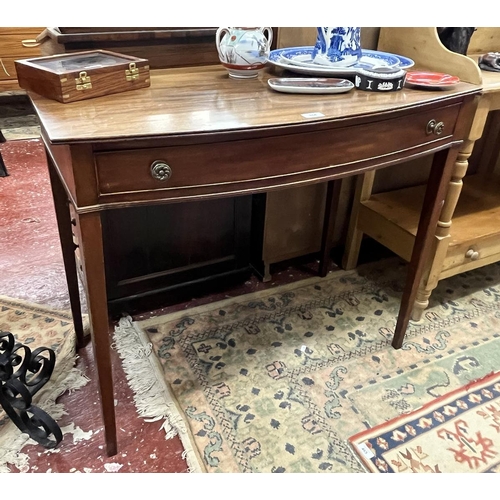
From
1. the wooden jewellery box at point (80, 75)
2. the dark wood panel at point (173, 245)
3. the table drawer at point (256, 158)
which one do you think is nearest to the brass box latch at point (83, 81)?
the wooden jewellery box at point (80, 75)

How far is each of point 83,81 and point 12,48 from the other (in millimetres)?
2257

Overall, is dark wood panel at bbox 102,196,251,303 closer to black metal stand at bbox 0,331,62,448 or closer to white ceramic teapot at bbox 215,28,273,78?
black metal stand at bbox 0,331,62,448

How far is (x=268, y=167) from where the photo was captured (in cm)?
86

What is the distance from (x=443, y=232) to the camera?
1.35 metres

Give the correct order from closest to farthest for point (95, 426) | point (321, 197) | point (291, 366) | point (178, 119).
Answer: point (178, 119) < point (95, 426) < point (291, 366) < point (321, 197)

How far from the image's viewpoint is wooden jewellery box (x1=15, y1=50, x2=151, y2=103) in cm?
85

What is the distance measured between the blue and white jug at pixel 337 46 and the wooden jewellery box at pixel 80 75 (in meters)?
0.41

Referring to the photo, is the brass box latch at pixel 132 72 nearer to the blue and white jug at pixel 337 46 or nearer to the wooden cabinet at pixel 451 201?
the blue and white jug at pixel 337 46

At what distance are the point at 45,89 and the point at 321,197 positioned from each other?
3.30 ft

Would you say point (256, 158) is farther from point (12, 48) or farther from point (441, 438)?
point (12, 48)

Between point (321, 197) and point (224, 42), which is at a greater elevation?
point (224, 42)

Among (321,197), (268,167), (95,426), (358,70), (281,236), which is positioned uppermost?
(358,70)
